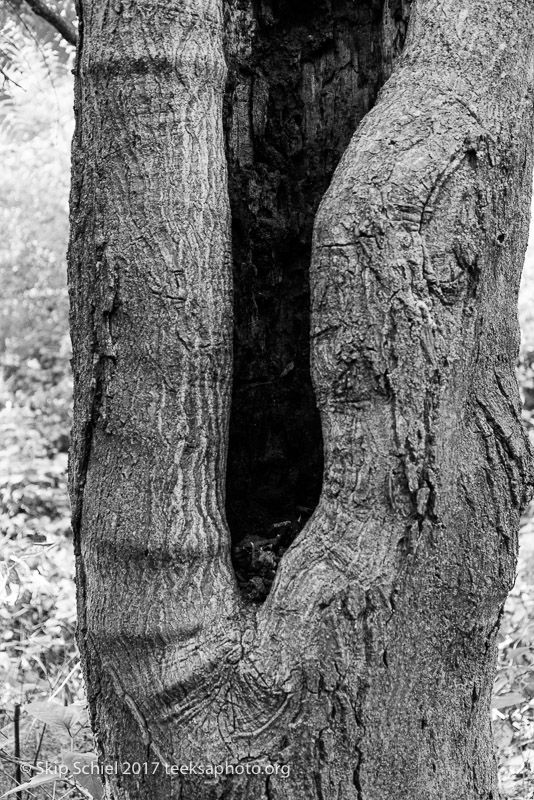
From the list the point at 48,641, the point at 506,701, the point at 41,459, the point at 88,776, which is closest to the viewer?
the point at 88,776

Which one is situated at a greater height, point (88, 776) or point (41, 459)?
point (41, 459)

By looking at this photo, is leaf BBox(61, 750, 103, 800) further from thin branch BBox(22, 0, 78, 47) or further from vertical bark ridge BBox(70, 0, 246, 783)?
thin branch BBox(22, 0, 78, 47)

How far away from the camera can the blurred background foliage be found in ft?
10.7

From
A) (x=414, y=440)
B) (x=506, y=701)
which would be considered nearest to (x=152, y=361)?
(x=414, y=440)

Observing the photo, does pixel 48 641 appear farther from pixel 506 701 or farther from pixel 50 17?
pixel 50 17

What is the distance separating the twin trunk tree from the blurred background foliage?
1056mm

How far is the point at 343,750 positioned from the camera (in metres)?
1.48

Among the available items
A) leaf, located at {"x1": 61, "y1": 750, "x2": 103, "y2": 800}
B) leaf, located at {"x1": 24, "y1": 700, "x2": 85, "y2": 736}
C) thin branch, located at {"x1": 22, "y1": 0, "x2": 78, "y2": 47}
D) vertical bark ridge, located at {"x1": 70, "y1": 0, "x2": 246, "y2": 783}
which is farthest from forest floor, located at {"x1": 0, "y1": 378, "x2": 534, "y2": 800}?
thin branch, located at {"x1": 22, "y1": 0, "x2": 78, "y2": 47}

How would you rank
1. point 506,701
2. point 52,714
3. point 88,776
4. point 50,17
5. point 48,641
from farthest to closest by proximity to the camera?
point 48,641, point 50,17, point 506,701, point 52,714, point 88,776

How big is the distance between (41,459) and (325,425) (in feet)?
19.6

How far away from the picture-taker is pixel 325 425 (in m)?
1.56

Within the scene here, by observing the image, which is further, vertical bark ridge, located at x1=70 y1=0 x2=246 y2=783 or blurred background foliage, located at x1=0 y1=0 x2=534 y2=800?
blurred background foliage, located at x1=0 y1=0 x2=534 y2=800

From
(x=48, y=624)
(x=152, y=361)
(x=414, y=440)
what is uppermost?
(x=152, y=361)

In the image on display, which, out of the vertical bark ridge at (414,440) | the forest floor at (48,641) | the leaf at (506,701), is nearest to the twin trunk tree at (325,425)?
the vertical bark ridge at (414,440)
